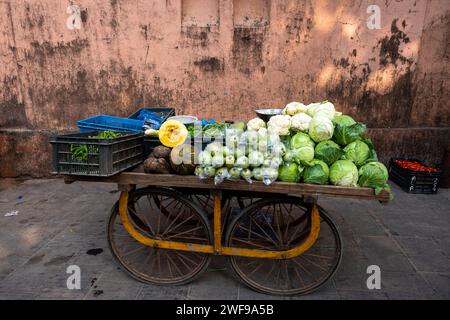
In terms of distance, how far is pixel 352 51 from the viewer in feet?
18.1

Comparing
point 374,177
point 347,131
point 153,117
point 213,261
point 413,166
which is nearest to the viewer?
point 374,177

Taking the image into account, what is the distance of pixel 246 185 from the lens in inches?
100

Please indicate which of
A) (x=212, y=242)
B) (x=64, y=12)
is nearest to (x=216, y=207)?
(x=212, y=242)

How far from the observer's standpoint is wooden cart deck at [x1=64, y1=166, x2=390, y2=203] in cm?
242

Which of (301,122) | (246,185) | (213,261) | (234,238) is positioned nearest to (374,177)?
(301,122)

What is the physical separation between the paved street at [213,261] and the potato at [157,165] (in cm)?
110

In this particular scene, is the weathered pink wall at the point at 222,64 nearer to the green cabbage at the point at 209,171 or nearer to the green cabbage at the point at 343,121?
the green cabbage at the point at 343,121

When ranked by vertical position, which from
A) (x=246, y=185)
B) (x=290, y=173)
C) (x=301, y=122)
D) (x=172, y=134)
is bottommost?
(x=246, y=185)

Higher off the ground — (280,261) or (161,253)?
(280,261)

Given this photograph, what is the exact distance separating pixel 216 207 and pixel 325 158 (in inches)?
38.3

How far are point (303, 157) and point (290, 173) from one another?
0.17 metres

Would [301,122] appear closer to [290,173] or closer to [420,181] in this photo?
[290,173]

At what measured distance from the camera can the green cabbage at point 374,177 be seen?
2.40 metres
